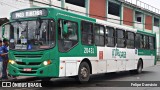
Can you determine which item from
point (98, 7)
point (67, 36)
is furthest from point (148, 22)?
point (67, 36)

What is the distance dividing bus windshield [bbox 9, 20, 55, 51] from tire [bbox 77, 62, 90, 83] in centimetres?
213

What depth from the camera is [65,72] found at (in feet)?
37.3

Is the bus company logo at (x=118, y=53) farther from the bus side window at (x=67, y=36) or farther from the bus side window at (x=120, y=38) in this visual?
the bus side window at (x=67, y=36)

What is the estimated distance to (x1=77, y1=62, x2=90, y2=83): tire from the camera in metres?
12.3

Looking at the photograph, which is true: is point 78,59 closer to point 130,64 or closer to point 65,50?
point 65,50

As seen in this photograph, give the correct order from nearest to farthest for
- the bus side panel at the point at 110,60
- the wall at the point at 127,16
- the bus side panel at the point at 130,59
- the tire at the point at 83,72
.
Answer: the tire at the point at 83,72 < the bus side panel at the point at 110,60 < the bus side panel at the point at 130,59 < the wall at the point at 127,16

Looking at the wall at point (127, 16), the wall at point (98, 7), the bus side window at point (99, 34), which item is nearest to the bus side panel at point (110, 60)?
the bus side window at point (99, 34)

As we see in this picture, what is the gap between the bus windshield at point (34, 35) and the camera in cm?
1088

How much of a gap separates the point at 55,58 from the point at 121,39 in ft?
21.5

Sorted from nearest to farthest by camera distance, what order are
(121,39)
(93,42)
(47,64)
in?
(47,64), (93,42), (121,39)

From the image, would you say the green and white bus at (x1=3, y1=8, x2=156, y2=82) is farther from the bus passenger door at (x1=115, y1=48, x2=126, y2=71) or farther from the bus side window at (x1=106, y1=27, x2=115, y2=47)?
the bus passenger door at (x1=115, y1=48, x2=126, y2=71)

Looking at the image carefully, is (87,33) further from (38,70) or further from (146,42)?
(146,42)

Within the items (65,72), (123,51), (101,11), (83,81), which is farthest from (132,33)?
(101,11)

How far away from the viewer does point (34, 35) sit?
1105 cm
